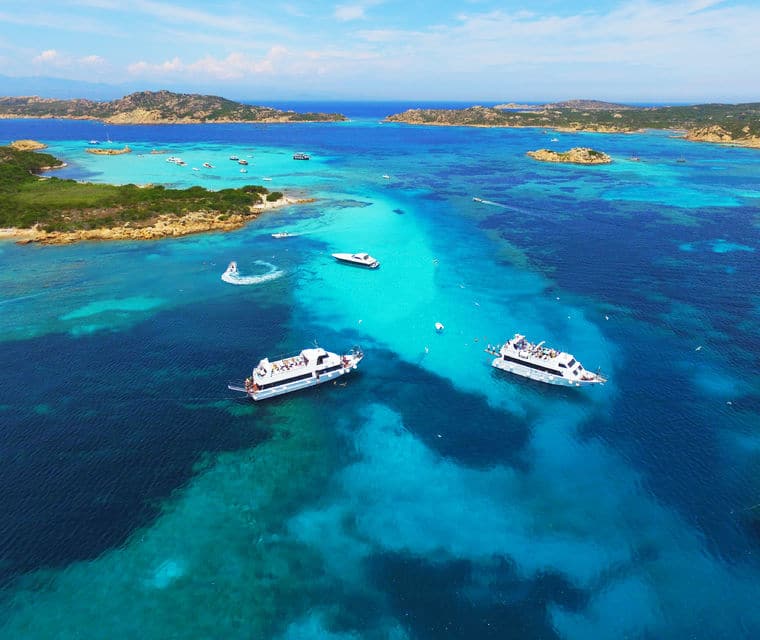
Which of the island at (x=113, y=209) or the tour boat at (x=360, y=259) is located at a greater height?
the island at (x=113, y=209)

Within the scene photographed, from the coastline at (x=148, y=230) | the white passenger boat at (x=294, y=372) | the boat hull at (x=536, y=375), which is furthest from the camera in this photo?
the coastline at (x=148, y=230)

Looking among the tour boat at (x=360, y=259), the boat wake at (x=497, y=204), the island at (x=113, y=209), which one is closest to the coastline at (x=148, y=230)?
the island at (x=113, y=209)

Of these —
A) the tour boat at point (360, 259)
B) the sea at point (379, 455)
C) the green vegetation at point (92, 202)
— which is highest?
the green vegetation at point (92, 202)

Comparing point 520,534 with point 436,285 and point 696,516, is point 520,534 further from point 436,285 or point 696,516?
point 436,285

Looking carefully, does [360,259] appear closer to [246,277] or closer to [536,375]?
[246,277]

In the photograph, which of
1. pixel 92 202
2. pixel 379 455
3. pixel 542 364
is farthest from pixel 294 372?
pixel 92 202

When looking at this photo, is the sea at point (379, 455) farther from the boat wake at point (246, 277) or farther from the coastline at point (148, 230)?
the coastline at point (148, 230)

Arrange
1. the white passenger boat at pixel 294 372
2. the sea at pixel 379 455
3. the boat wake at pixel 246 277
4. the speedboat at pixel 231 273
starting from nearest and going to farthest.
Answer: the sea at pixel 379 455 < the white passenger boat at pixel 294 372 < the boat wake at pixel 246 277 < the speedboat at pixel 231 273

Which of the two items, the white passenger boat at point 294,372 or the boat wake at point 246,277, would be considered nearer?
the white passenger boat at point 294,372

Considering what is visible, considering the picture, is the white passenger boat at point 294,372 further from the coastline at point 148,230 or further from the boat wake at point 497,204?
the boat wake at point 497,204
